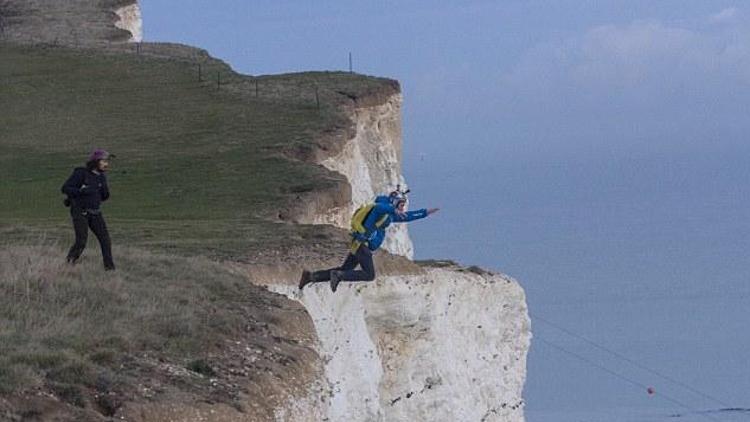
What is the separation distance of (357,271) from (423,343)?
22.9 ft

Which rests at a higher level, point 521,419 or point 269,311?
point 269,311

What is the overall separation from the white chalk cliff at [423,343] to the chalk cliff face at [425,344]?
0.02 meters

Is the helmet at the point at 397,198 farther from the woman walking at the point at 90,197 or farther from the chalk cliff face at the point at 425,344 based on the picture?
the woman walking at the point at 90,197

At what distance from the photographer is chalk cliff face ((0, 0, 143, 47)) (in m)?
68.8

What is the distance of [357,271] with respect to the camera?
2412cm

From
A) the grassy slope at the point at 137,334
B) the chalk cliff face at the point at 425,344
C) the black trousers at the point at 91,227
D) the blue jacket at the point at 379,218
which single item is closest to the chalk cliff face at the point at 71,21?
the chalk cliff face at the point at 425,344

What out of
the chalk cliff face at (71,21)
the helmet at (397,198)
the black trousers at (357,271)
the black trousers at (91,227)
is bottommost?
the black trousers at (357,271)

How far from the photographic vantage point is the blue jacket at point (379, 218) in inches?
886

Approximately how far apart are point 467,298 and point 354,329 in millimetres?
6197

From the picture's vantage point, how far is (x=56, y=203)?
3675cm

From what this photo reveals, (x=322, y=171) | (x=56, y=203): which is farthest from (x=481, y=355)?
(x=56, y=203)

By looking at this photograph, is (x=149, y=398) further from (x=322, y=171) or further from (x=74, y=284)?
(x=322, y=171)

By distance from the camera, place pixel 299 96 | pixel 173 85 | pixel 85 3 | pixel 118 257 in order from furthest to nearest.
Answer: pixel 85 3 < pixel 173 85 < pixel 299 96 < pixel 118 257

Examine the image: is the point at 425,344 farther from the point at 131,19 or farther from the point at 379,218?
the point at 131,19
